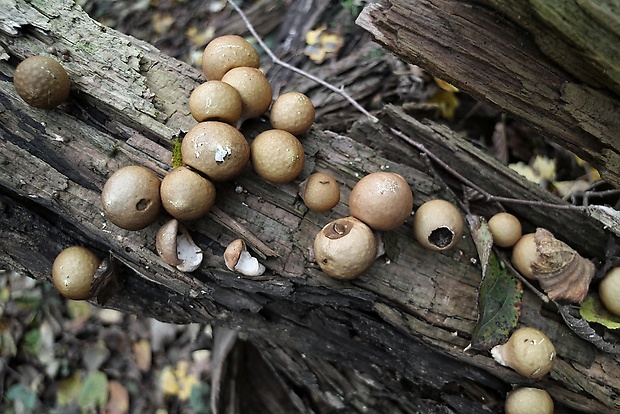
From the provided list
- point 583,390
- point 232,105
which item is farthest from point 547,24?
point 583,390

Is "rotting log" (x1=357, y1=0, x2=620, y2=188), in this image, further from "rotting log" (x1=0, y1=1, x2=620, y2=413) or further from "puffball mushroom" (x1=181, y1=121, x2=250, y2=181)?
"puffball mushroom" (x1=181, y1=121, x2=250, y2=181)

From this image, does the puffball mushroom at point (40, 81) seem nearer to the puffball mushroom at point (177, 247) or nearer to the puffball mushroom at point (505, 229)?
the puffball mushroom at point (177, 247)

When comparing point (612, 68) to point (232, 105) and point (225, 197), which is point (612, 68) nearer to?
point (232, 105)

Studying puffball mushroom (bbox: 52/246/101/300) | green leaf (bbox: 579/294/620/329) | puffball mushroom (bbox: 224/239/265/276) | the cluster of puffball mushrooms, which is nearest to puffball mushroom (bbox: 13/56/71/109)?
the cluster of puffball mushrooms

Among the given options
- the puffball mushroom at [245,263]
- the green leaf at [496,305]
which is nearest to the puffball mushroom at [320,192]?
the puffball mushroom at [245,263]

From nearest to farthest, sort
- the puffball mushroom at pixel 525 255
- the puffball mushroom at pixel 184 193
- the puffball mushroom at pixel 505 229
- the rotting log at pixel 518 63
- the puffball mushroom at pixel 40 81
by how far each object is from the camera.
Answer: the rotting log at pixel 518 63 < the puffball mushroom at pixel 184 193 < the puffball mushroom at pixel 40 81 < the puffball mushroom at pixel 525 255 < the puffball mushroom at pixel 505 229
